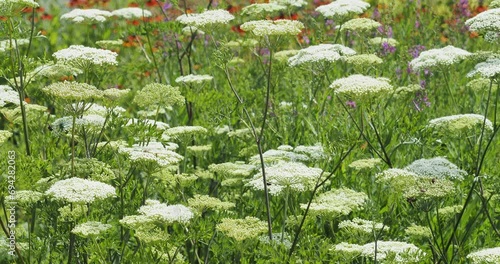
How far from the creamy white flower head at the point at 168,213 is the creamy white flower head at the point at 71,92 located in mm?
665

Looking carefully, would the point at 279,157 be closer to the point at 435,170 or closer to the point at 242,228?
the point at 435,170

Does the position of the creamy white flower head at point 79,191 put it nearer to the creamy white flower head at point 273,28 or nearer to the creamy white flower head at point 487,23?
the creamy white flower head at point 273,28

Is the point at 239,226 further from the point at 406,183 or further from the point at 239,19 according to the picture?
the point at 239,19

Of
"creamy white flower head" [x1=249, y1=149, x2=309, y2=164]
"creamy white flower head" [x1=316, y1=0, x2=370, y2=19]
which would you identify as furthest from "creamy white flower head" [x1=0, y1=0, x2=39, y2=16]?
"creamy white flower head" [x1=316, y1=0, x2=370, y2=19]

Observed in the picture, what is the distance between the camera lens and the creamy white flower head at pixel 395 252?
3.98m

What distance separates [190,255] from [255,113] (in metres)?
2.44

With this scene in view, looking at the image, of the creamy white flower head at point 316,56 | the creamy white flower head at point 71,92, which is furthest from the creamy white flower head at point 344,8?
the creamy white flower head at point 71,92

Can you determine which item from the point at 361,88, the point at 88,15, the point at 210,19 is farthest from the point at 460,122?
the point at 88,15

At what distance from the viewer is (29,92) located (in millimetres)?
6500

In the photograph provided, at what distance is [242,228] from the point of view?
4.22 meters

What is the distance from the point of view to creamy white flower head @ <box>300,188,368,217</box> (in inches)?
175

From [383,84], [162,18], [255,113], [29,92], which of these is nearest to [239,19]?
[162,18]

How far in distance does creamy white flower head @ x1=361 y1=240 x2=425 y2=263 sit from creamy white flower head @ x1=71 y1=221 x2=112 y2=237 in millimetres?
1195

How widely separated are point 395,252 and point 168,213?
3.42ft
